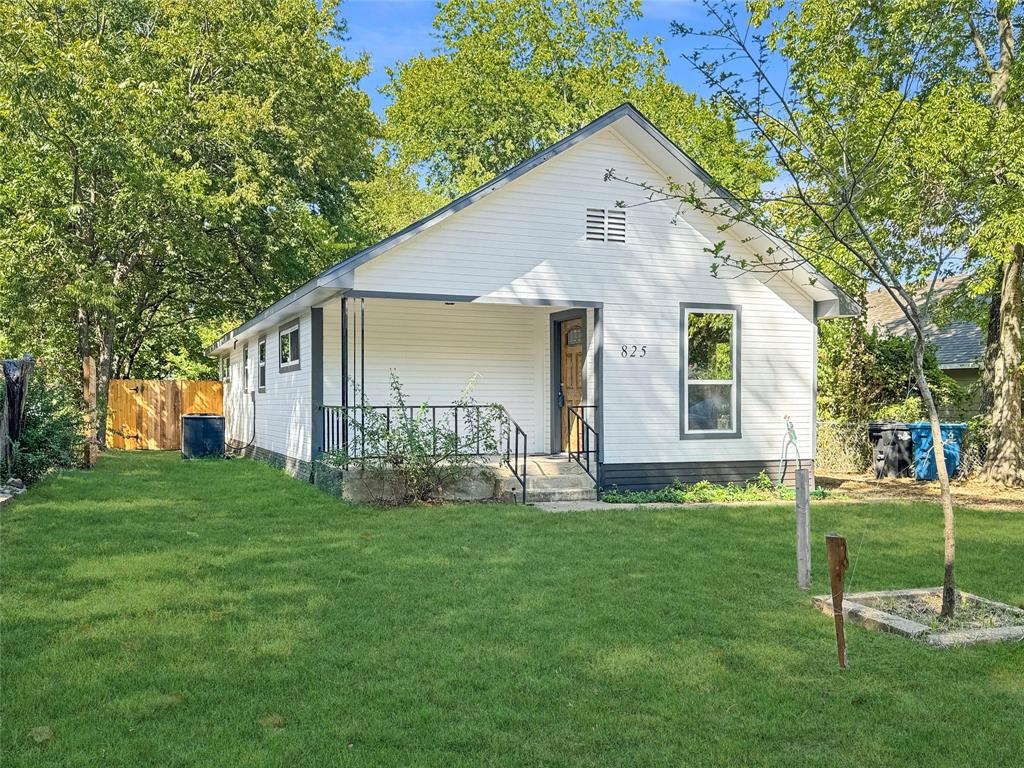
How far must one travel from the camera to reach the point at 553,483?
1160 cm

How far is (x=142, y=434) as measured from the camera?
22.2m

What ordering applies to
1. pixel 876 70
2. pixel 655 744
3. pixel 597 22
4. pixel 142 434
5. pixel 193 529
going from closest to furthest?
pixel 655 744
pixel 193 529
pixel 876 70
pixel 142 434
pixel 597 22

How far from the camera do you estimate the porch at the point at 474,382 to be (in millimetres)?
11312

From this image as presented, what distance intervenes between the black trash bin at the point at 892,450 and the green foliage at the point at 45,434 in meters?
→ 13.8

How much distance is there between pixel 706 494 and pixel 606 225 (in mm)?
4093

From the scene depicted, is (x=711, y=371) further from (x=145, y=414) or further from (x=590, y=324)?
(x=145, y=414)

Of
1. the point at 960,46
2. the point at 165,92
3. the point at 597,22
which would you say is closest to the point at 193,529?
the point at 165,92

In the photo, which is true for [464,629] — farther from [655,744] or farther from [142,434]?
[142,434]

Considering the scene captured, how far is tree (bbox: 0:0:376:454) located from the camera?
15.1 meters

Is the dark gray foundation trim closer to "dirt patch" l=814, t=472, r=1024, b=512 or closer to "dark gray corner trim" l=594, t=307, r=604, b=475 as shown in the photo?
"dark gray corner trim" l=594, t=307, r=604, b=475

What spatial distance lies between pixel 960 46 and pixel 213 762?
1617 centimetres

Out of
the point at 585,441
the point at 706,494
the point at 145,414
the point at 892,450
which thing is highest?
the point at 145,414

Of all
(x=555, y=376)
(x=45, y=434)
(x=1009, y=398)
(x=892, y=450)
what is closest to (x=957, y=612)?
(x=555, y=376)

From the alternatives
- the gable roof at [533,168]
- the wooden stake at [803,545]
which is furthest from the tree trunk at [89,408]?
the wooden stake at [803,545]
